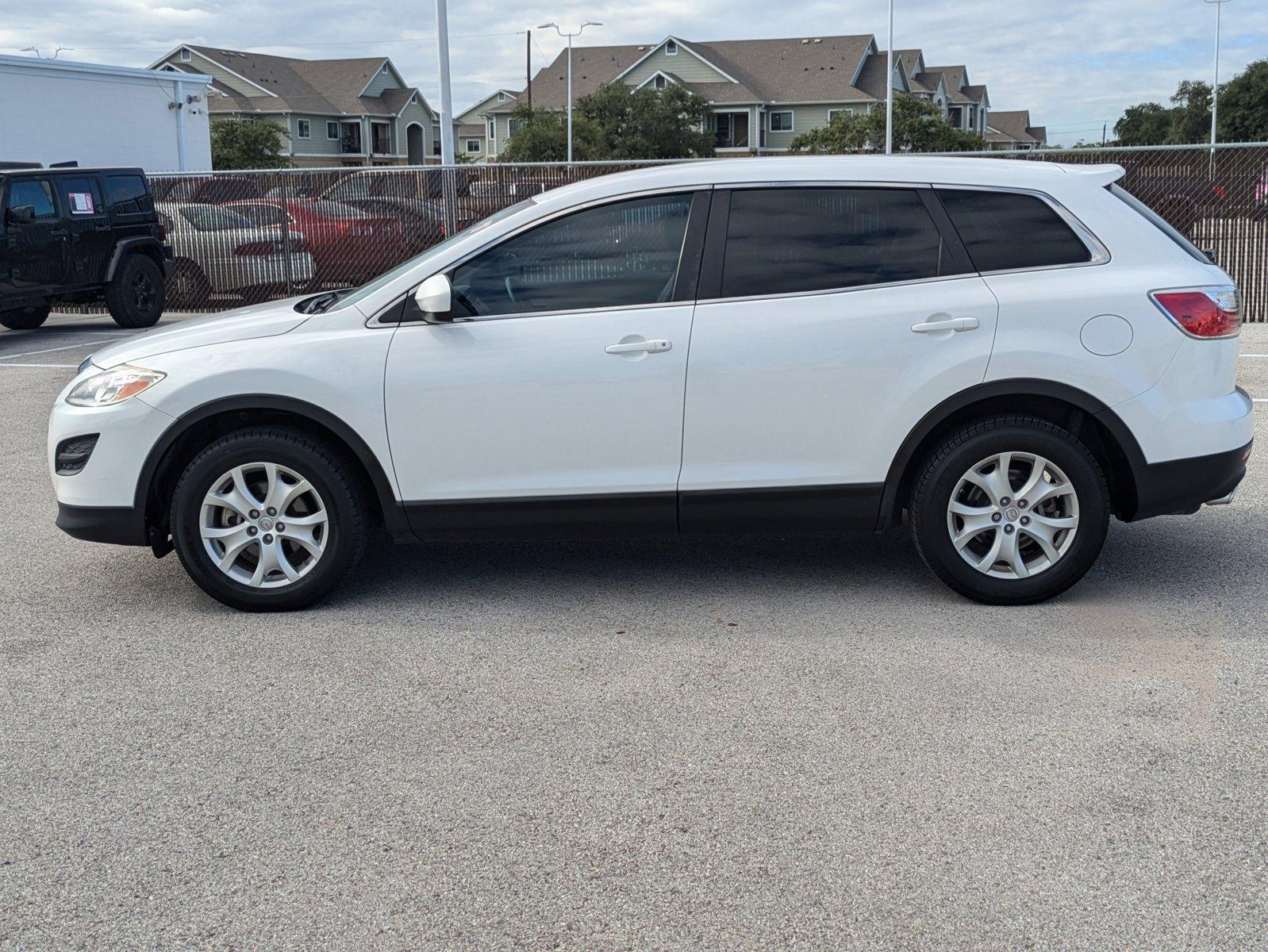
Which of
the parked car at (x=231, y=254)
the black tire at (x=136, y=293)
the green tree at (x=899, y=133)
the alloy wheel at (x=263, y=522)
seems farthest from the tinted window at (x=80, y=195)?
the green tree at (x=899, y=133)

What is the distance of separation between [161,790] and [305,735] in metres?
0.51

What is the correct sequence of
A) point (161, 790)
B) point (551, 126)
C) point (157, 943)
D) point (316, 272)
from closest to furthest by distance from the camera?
point (157, 943) → point (161, 790) → point (316, 272) → point (551, 126)

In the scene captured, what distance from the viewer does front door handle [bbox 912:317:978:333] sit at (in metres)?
5.18

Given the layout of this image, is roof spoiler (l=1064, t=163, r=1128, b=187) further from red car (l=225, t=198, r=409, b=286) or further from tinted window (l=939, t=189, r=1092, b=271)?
red car (l=225, t=198, r=409, b=286)

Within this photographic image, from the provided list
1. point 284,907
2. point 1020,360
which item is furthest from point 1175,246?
point 284,907

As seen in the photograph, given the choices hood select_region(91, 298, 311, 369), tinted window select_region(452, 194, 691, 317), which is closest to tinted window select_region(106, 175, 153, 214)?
hood select_region(91, 298, 311, 369)

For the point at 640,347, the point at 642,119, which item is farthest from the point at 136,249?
the point at 642,119

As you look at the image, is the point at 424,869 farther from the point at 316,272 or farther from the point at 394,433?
the point at 316,272

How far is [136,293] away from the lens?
17.1 metres

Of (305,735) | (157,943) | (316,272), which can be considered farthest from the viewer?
(316,272)

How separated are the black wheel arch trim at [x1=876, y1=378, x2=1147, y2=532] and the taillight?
1.42ft

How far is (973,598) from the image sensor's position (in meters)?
5.38

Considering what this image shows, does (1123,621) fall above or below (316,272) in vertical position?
below

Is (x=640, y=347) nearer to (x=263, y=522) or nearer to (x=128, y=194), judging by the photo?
(x=263, y=522)
